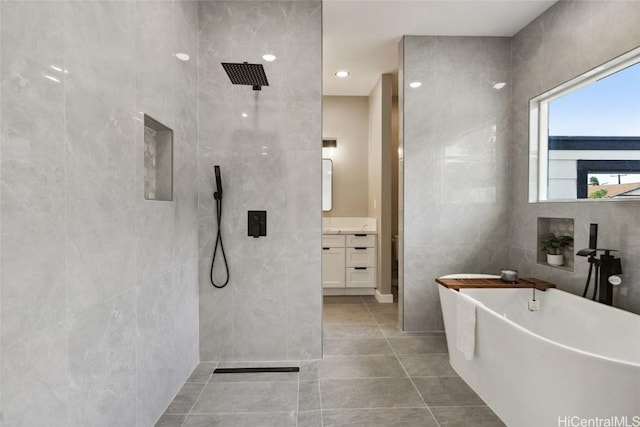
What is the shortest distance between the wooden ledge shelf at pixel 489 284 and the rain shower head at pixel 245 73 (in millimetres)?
2040

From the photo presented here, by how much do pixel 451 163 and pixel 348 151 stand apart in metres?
2.07

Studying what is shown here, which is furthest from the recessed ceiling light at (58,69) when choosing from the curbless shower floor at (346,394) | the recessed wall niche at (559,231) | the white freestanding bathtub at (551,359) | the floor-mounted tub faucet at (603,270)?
the recessed wall niche at (559,231)

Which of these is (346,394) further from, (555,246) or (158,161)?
(555,246)

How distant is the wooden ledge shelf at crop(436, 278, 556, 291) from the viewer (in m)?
2.69

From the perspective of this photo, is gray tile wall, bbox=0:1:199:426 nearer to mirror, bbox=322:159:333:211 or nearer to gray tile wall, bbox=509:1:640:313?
A: gray tile wall, bbox=509:1:640:313

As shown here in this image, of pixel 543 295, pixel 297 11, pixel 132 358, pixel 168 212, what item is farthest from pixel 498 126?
pixel 132 358

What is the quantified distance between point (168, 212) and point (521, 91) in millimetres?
3219

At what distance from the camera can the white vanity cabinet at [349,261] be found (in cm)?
474

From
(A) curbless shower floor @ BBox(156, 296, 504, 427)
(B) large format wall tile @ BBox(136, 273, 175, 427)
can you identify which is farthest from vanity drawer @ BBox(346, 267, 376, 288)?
(B) large format wall tile @ BBox(136, 273, 175, 427)

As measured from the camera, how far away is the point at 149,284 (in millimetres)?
1866

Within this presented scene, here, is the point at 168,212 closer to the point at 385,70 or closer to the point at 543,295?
the point at 543,295

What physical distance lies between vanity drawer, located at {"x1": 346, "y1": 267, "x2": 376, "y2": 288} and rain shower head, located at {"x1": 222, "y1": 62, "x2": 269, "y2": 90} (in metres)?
2.97

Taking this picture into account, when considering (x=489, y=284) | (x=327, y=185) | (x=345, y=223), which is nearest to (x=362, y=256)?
(x=345, y=223)

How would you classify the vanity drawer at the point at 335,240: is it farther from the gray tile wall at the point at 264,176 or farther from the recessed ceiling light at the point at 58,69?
the recessed ceiling light at the point at 58,69
